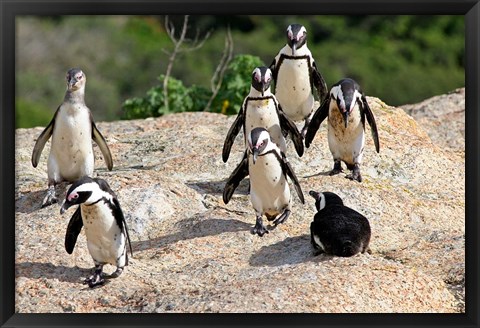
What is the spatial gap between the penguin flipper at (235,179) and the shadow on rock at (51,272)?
1.37 metres

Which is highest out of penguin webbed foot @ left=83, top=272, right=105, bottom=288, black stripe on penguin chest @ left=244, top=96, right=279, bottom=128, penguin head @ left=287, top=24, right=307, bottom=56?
penguin head @ left=287, top=24, right=307, bottom=56

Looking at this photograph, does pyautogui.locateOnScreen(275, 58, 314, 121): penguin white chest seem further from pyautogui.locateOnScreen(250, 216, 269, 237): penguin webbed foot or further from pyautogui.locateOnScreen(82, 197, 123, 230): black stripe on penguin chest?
pyautogui.locateOnScreen(82, 197, 123, 230): black stripe on penguin chest

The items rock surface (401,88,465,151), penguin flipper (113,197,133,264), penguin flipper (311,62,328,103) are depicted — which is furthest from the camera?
rock surface (401,88,465,151)

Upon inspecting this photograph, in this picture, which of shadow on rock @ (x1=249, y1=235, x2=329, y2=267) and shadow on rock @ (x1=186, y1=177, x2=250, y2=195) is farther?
shadow on rock @ (x1=186, y1=177, x2=250, y2=195)

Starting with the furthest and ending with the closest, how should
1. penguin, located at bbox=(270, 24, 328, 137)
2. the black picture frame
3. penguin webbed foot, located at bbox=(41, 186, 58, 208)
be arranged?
1. penguin, located at bbox=(270, 24, 328, 137)
2. penguin webbed foot, located at bbox=(41, 186, 58, 208)
3. the black picture frame

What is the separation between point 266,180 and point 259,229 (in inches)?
14.5

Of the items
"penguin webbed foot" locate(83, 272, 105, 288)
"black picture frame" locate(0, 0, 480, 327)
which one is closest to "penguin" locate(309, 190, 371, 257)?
"black picture frame" locate(0, 0, 480, 327)

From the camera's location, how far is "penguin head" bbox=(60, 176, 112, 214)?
7.17 meters

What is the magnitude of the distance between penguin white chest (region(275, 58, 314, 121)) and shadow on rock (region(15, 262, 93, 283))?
2967 millimetres

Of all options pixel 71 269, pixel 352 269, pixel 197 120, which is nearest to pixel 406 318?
pixel 352 269

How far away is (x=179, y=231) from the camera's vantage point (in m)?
8.27

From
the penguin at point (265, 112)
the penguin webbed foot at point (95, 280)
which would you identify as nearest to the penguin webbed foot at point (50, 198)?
the penguin webbed foot at point (95, 280)

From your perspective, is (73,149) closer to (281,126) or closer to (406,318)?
(281,126)

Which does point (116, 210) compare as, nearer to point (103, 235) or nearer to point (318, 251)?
point (103, 235)
